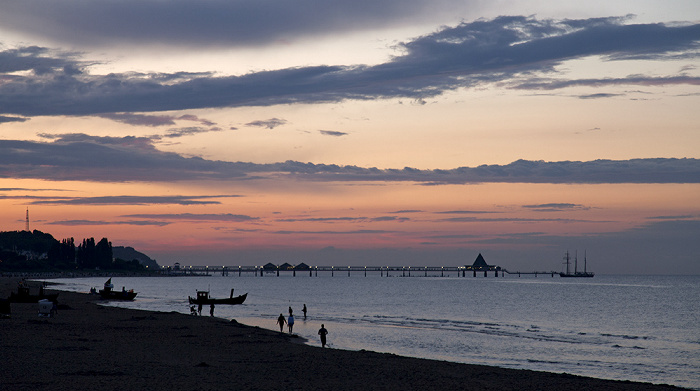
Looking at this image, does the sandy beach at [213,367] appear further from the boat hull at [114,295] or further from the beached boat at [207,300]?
the boat hull at [114,295]

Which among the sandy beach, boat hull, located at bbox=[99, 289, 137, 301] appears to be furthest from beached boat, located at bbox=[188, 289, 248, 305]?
the sandy beach

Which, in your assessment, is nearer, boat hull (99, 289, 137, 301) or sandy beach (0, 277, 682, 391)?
sandy beach (0, 277, 682, 391)

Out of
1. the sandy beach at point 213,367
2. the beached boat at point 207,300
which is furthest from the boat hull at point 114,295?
the sandy beach at point 213,367

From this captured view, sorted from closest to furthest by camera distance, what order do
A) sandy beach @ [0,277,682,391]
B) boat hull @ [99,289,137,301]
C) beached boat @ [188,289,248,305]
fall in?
sandy beach @ [0,277,682,391] < beached boat @ [188,289,248,305] < boat hull @ [99,289,137,301]

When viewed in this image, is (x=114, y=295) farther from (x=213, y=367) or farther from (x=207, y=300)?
(x=213, y=367)

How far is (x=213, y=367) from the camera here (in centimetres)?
3089

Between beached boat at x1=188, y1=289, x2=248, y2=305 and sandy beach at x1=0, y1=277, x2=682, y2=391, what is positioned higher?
sandy beach at x1=0, y1=277, x2=682, y2=391

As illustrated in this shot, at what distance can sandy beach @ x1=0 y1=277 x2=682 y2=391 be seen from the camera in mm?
25969

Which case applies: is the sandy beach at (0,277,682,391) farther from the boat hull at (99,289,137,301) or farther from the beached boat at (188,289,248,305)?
the boat hull at (99,289,137,301)

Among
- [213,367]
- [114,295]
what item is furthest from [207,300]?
[213,367]

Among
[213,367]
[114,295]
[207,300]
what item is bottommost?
[114,295]


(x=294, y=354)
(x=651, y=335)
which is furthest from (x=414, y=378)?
(x=651, y=335)

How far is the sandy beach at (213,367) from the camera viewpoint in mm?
25969

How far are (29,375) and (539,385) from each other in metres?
21.6
